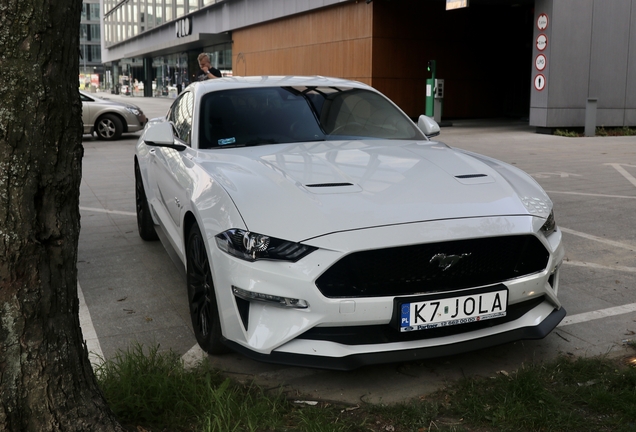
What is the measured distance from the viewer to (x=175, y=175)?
14.6 ft

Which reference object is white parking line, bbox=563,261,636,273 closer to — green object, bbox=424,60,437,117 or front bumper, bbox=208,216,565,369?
front bumper, bbox=208,216,565,369

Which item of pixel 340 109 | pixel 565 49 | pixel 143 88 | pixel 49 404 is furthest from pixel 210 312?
pixel 143 88

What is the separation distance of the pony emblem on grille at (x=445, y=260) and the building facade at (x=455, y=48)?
15523 millimetres

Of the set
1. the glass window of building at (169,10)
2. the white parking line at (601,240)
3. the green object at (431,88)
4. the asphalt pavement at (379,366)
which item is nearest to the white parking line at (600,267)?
the asphalt pavement at (379,366)

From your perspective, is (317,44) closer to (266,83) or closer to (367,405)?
(266,83)

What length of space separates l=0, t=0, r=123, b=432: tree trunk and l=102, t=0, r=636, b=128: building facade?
16.7m

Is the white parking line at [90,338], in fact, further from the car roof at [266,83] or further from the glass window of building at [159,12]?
the glass window of building at [159,12]

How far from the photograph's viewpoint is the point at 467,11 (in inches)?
950

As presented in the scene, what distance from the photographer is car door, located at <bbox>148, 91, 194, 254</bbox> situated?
420cm

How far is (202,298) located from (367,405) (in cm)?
109

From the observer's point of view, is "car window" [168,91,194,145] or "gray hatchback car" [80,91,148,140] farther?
"gray hatchback car" [80,91,148,140]

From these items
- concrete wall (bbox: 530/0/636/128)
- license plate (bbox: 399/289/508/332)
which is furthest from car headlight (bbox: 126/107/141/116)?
license plate (bbox: 399/289/508/332)

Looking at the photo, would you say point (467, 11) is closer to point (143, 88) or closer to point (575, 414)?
point (575, 414)

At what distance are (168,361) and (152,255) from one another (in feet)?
8.57
